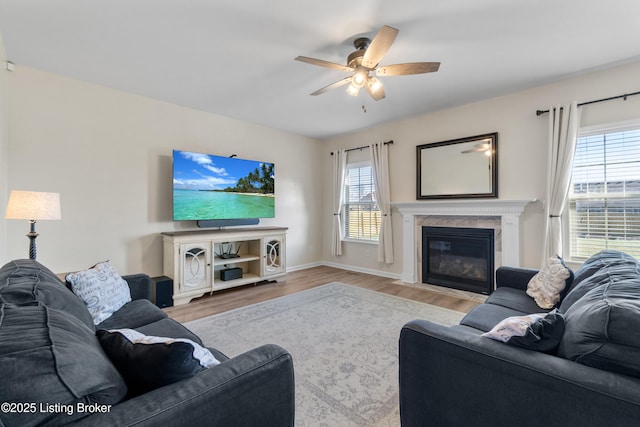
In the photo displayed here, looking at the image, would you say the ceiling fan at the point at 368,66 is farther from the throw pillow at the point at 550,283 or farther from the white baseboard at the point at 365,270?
the white baseboard at the point at 365,270

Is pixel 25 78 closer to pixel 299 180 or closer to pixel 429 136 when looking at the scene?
pixel 299 180

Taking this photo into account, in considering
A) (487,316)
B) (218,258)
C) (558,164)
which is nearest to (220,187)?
(218,258)

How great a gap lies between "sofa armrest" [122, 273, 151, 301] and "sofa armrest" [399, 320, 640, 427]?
2.17m

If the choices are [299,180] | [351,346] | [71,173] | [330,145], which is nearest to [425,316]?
[351,346]

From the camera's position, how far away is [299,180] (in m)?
5.63

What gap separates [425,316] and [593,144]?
2670 millimetres

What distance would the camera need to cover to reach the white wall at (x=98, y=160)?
3010 millimetres

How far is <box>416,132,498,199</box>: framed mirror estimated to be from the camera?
387cm

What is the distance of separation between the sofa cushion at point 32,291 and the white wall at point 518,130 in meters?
4.27

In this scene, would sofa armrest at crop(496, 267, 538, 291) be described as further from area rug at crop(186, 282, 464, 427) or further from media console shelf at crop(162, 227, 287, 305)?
media console shelf at crop(162, 227, 287, 305)

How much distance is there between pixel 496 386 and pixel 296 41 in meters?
2.75

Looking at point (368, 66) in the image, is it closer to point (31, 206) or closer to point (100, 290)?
point (100, 290)

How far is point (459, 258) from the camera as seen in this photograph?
13.8 ft

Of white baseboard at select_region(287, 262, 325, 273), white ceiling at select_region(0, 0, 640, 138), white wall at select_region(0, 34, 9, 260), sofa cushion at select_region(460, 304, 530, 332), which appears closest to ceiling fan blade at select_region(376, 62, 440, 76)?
white ceiling at select_region(0, 0, 640, 138)
